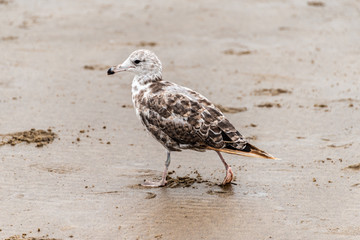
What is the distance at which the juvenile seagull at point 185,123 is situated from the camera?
23.5 feet

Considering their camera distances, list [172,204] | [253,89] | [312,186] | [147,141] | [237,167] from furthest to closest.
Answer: [253,89] → [147,141] → [237,167] → [312,186] → [172,204]

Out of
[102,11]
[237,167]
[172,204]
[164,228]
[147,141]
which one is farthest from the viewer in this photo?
[102,11]

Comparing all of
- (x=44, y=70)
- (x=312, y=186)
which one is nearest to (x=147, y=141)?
(x=312, y=186)

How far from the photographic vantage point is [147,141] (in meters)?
8.88

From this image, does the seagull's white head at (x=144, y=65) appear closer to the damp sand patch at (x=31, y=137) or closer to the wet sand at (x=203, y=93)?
the wet sand at (x=203, y=93)

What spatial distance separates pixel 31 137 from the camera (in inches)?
340

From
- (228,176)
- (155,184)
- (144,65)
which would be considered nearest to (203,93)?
(144,65)

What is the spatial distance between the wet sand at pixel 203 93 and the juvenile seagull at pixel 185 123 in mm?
485

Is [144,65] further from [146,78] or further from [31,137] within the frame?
[31,137]

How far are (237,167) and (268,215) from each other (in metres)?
1.46

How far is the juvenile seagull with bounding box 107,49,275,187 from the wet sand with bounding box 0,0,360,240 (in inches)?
19.1

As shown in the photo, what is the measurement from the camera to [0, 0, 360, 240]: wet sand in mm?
6562

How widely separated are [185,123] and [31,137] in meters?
2.46

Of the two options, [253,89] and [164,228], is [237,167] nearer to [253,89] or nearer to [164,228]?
[164,228]
